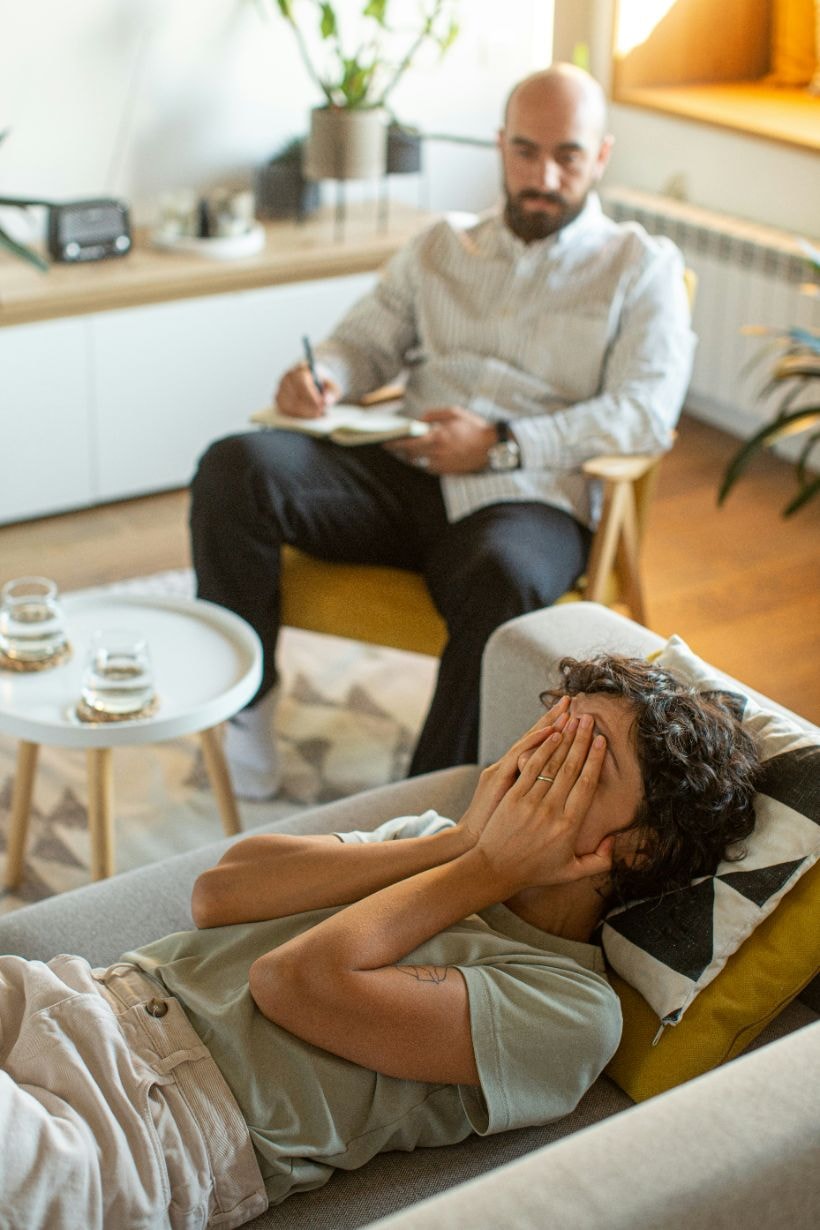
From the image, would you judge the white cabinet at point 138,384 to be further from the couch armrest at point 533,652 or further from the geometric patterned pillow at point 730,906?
the geometric patterned pillow at point 730,906

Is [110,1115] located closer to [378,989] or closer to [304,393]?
[378,989]

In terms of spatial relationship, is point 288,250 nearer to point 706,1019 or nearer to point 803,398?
point 803,398

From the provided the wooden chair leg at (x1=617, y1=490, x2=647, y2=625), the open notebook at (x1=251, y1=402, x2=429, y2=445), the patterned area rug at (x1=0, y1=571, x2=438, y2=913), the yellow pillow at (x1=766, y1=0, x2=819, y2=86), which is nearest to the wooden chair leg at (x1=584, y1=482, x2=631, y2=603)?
the wooden chair leg at (x1=617, y1=490, x2=647, y2=625)

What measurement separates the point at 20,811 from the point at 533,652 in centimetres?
94

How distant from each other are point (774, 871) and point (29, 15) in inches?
115

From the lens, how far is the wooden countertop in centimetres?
329

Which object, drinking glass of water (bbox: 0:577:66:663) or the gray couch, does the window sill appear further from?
the gray couch

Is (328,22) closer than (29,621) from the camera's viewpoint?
No

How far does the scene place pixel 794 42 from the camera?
4.12m

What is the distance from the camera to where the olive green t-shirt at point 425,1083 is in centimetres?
129

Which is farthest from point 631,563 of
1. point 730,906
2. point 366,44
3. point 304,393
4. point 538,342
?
point 366,44

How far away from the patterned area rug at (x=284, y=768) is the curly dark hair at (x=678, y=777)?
115 cm

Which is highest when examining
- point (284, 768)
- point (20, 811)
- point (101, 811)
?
point (101, 811)

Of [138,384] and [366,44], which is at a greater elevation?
[366,44]
